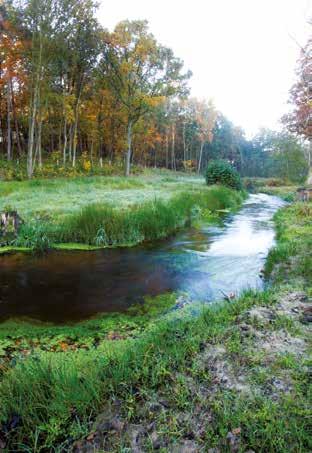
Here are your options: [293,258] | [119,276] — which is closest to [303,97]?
[293,258]

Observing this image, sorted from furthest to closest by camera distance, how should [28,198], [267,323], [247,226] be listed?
[28,198], [247,226], [267,323]

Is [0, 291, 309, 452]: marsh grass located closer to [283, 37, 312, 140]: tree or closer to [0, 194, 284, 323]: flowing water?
[0, 194, 284, 323]: flowing water

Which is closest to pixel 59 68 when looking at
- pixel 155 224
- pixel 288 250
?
pixel 155 224

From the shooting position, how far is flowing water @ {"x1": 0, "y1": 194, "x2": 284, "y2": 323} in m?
5.65

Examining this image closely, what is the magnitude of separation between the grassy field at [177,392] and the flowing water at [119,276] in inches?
71.9

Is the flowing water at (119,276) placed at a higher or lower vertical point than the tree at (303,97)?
lower

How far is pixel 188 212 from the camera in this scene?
1381cm

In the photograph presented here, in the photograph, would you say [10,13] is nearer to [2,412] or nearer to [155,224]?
[155,224]

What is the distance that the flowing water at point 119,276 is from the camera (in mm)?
5648

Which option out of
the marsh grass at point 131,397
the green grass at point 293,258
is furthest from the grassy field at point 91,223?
the marsh grass at point 131,397

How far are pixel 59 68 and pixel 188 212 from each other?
61.9 ft

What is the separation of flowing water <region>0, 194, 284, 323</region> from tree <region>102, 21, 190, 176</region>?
885 inches

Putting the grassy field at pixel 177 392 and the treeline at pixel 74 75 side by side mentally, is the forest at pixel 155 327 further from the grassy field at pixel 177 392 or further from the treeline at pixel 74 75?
the treeline at pixel 74 75

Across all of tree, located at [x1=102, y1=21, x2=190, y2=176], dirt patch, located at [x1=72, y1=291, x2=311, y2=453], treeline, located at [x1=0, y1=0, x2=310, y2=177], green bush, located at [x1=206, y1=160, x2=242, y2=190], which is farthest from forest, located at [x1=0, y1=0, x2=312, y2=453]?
tree, located at [x1=102, y1=21, x2=190, y2=176]
